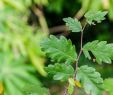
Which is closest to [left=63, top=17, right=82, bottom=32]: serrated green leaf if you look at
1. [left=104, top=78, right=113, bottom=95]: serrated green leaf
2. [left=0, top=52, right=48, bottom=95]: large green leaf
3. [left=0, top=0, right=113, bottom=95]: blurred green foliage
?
[left=104, top=78, right=113, bottom=95]: serrated green leaf

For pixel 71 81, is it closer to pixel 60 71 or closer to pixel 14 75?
pixel 60 71

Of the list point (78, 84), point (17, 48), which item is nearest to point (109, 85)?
point (78, 84)

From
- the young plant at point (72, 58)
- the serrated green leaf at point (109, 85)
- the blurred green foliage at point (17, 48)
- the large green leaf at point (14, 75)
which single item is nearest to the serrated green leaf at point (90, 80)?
the young plant at point (72, 58)

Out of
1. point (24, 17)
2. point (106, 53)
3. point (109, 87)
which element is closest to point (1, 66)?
point (24, 17)

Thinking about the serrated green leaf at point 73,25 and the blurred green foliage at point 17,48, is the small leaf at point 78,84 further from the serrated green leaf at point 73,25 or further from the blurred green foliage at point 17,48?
the blurred green foliage at point 17,48

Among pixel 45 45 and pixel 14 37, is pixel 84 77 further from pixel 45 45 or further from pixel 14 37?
pixel 14 37

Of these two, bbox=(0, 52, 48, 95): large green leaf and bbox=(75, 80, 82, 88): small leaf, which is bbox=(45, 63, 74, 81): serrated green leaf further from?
bbox=(0, 52, 48, 95): large green leaf

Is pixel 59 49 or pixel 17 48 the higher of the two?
pixel 59 49
